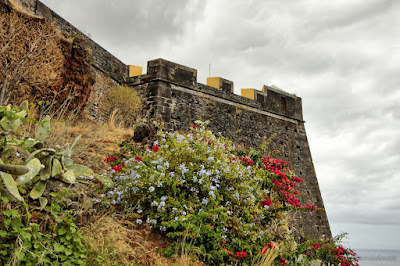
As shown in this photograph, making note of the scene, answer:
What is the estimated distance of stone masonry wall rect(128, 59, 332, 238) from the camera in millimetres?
10812

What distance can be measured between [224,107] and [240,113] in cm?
81

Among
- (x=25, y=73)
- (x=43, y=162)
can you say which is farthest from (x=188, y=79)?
(x=43, y=162)

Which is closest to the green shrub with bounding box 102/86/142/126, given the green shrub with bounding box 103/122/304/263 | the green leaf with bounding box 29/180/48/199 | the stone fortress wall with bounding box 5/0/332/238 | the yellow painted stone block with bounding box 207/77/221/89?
the stone fortress wall with bounding box 5/0/332/238

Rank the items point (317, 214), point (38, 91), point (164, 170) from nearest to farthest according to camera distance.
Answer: point (164, 170), point (38, 91), point (317, 214)

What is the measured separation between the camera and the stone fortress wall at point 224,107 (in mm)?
10609

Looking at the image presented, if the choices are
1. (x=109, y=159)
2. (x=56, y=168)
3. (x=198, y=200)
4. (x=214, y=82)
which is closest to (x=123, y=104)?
(x=214, y=82)

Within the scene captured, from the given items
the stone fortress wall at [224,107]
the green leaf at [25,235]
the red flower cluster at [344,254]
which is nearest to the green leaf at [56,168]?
the green leaf at [25,235]

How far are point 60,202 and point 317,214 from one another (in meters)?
11.9

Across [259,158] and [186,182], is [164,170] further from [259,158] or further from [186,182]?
[259,158]

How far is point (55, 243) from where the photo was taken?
103 inches

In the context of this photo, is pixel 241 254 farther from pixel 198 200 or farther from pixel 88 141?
pixel 88 141

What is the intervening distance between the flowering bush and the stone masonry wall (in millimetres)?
5167

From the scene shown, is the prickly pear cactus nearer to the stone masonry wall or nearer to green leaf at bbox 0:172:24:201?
green leaf at bbox 0:172:24:201

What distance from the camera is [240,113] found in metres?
12.5
